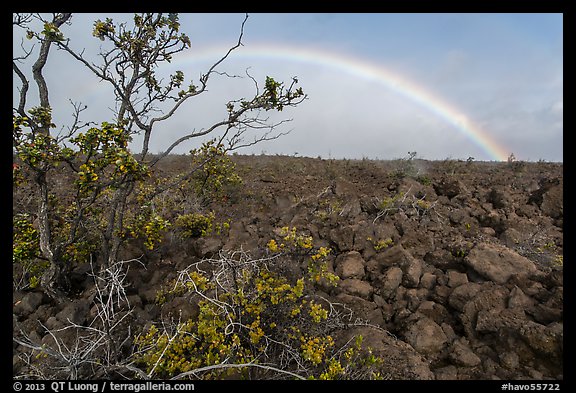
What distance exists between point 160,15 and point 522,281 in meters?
6.54

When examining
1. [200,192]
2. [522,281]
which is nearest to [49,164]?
[200,192]

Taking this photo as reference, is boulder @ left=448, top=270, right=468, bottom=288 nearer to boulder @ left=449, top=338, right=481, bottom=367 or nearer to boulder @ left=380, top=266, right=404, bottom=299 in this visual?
boulder @ left=380, top=266, right=404, bottom=299

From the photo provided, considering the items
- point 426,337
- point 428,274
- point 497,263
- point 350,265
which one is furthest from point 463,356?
point 350,265

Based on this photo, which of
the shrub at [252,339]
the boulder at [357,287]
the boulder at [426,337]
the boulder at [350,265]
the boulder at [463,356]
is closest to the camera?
the shrub at [252,339]

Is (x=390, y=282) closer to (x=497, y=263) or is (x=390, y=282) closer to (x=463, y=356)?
(x=463, y=356)

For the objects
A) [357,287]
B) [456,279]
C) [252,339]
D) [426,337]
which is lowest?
[426,337]

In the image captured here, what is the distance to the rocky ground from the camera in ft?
11.7

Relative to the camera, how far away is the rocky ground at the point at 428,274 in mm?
3574

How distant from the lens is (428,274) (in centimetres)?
486

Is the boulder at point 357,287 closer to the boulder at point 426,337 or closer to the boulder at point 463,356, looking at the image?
the boulder at point 426,337

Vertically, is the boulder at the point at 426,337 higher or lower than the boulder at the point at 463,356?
higher

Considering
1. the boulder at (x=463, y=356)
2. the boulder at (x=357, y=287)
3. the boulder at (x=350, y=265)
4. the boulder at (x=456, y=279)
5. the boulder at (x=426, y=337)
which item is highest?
the boulder at (x=350, y=265)

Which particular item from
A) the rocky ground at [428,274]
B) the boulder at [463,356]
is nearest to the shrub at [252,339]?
the rocky ground at [428,274]
